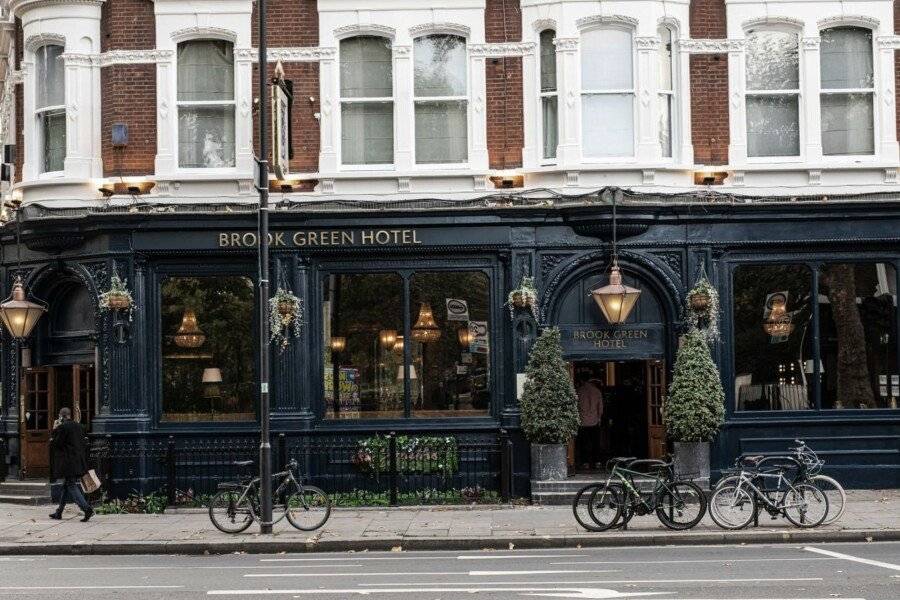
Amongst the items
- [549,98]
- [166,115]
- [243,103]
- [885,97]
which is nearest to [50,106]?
[166,115]

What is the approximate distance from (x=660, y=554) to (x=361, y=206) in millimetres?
8857

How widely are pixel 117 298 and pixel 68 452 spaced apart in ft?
9.23

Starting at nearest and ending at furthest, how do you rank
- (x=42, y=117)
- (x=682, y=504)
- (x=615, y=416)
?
(x=682, y=504) < (x=42, y=117) < (x=615, y=416)

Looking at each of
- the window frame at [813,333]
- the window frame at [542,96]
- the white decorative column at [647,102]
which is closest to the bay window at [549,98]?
the window frame at [542,96]

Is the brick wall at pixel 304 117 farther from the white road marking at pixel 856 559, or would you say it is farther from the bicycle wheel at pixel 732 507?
the white road marking at pixel 856 559

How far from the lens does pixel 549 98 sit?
23844 mm

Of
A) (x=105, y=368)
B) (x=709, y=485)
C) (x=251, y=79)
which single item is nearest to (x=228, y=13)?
(x=251, y=79)

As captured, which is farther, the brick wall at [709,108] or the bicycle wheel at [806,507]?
the brick wall at [709,108]

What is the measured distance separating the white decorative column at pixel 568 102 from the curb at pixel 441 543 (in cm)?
722

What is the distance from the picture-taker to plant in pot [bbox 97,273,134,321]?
23.3m

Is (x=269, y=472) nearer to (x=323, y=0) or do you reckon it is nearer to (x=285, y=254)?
(x=285, y=254)

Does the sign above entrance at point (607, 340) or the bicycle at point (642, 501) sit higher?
the sign above entrance at point (607, 340)

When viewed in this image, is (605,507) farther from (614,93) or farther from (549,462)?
(614,93)

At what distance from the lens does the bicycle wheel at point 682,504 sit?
18891mm
